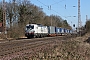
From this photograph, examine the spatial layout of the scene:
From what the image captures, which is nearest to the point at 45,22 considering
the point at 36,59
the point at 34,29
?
the point at 34,29

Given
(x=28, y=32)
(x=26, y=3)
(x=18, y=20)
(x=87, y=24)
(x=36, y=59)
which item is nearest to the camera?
(x=36, y=59)

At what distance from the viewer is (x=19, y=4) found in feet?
301

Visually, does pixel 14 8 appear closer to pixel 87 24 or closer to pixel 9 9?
pixel 9 9

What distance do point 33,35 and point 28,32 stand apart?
62.9 inches

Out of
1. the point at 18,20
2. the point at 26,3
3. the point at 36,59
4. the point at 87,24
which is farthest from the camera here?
the point at 26,3

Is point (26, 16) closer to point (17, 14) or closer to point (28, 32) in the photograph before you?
point (17, 14)

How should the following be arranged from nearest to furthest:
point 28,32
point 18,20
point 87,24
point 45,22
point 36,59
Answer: point 36,59 < point 28,32 < point 87,24 < point 18,20 < point 45,22

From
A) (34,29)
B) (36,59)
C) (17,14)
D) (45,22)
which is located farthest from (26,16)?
(36,59)

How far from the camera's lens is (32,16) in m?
96.8

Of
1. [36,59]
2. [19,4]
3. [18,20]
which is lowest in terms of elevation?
[36,59]

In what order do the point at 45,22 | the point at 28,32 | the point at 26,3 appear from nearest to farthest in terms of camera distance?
the point at 28,32 → the point at 26,3 → the point at 45,22

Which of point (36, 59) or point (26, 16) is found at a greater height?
point (26, 16)

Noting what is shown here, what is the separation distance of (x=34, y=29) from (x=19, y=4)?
3927 cm

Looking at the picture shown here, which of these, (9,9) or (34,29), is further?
(9,9)
